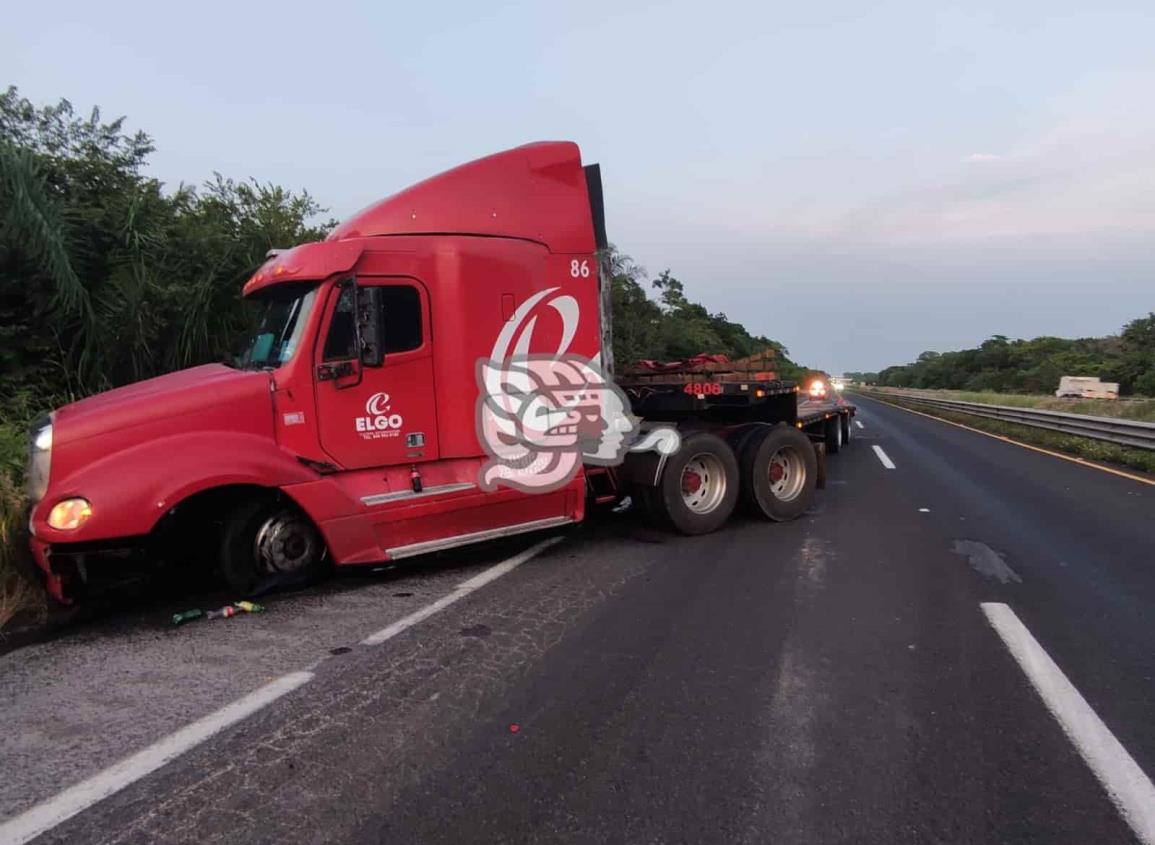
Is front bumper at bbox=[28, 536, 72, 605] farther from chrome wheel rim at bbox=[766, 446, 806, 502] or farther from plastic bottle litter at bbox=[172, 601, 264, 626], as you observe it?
chrome wheel rim at bbox=[766, 446, 806, 502]

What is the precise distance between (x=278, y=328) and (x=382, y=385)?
36.3 inches

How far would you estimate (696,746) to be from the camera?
124 inches

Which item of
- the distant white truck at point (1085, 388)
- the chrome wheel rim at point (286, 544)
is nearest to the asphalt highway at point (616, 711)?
the chrome wheel rim at point (286, 544)

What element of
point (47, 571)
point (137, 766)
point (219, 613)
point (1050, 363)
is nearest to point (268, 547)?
point (219, 613)

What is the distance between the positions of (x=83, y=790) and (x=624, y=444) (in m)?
5.13

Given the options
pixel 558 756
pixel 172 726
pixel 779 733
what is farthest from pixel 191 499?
pixel 779 733

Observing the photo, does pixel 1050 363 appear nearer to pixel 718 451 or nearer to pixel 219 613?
pixel 718 451

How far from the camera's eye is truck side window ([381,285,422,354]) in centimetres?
555

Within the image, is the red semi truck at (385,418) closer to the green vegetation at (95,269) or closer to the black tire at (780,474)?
the black tire at (780,474)

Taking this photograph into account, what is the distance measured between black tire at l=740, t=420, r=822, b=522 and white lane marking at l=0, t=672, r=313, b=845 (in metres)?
5.50

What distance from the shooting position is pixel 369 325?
212 inches
